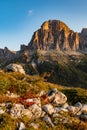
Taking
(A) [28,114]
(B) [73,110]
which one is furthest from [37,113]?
(B) [73,110]

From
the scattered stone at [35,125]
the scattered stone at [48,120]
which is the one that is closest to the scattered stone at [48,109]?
the scattered stone at [48,120]

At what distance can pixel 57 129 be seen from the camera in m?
23.5

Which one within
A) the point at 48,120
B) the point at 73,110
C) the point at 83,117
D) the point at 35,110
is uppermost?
the point at 35,110

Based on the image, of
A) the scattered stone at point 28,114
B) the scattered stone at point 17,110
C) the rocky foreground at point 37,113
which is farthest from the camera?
the scattered stone at point 28,114

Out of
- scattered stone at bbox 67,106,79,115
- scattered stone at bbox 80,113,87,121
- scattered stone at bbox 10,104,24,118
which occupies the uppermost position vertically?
scattered stone at bbox 10,104,24,118

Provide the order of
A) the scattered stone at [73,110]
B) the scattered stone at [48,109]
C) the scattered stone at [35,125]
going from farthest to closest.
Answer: the scattered stone at [73,110]
the scattered stone at [48,109]
the scattered stone at [35,125]

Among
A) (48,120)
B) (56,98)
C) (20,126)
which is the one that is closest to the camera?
(20,126)

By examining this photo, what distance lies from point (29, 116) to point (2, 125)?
324 centimetres

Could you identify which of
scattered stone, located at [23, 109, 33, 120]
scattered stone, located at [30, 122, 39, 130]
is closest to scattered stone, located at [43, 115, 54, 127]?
scattered stone, located at [30, 122, 39, 130]

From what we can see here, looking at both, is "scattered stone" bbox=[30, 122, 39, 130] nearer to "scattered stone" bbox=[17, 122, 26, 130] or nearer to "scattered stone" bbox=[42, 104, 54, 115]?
"scattered stone" bbox=[17, 122, 26, 130]

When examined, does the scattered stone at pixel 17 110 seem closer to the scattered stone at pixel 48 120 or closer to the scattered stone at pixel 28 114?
the scattered stone at pixel 28 114

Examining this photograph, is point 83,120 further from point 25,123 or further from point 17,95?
point 17,95

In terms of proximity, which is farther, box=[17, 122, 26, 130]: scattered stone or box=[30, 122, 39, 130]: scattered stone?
box=[30, 122, 39, 130]: scattered stone

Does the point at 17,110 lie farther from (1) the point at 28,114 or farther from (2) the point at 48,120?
(2) the point at 48,120
